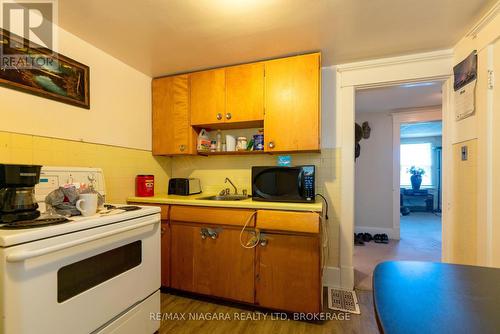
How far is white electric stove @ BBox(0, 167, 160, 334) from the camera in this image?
2.68ft

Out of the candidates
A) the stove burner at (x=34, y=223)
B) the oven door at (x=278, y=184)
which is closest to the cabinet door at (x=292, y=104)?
the oven door at (x=278, y=184)

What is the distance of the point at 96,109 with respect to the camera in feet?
6.18

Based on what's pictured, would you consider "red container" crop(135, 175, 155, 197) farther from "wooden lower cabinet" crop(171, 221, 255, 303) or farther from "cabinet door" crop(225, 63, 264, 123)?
"cabinet door" crop(225, 63, 264, 123)

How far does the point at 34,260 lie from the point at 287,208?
1.35 meters

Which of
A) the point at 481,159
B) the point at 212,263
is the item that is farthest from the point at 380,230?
the point at 212,263

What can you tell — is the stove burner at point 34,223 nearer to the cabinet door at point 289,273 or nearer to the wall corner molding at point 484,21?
the cabinet door at point 289,273

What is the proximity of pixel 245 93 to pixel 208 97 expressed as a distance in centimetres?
39

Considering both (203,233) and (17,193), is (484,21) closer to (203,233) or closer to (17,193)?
(203,233)

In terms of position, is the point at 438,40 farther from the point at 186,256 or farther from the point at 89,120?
the point at 89,120

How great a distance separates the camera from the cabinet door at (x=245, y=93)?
2.01 m

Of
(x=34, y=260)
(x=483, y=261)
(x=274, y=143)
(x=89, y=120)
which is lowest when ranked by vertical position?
(x=483, y=261)

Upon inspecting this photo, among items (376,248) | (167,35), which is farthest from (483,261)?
(167,35)

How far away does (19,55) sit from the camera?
4.56 feet

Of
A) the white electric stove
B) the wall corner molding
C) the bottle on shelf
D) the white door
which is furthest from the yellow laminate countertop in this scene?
the wall corner molding
